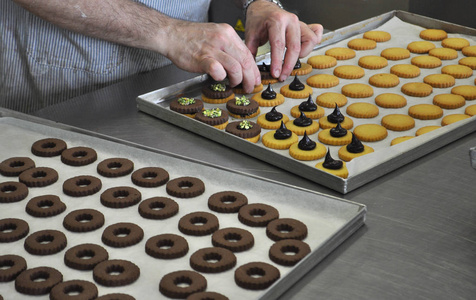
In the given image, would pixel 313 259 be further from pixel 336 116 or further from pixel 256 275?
pixel 336 116

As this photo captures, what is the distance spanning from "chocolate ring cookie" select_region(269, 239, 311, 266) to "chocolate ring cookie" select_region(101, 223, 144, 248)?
10.2 inches

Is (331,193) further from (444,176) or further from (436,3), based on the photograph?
(436,3)

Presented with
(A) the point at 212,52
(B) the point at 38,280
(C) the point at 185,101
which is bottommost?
(B) the point at 38,280

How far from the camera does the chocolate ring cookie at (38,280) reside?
1063 mm

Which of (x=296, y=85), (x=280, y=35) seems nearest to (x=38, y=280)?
(x=296, y=85)

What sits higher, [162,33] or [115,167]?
[162,33]

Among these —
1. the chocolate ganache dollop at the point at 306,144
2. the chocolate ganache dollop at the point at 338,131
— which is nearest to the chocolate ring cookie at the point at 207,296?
the chocolate ganache dollop at the point at 306,144

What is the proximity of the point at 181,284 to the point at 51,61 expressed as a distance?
1.19 m

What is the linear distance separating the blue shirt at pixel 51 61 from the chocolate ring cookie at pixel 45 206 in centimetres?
81

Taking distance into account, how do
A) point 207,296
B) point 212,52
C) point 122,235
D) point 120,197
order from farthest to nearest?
point 212,52 < point 120,197 < point 122,235 < point 207,296

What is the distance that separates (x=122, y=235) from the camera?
125 centimetres

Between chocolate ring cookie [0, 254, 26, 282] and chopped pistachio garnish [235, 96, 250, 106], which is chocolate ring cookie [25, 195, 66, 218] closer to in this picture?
chocolate ring cookie [0, 254, 26, 282]

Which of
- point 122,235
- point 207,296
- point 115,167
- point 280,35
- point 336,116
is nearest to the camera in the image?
point 207,296

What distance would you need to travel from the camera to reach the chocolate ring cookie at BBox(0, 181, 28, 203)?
4.42 ft
